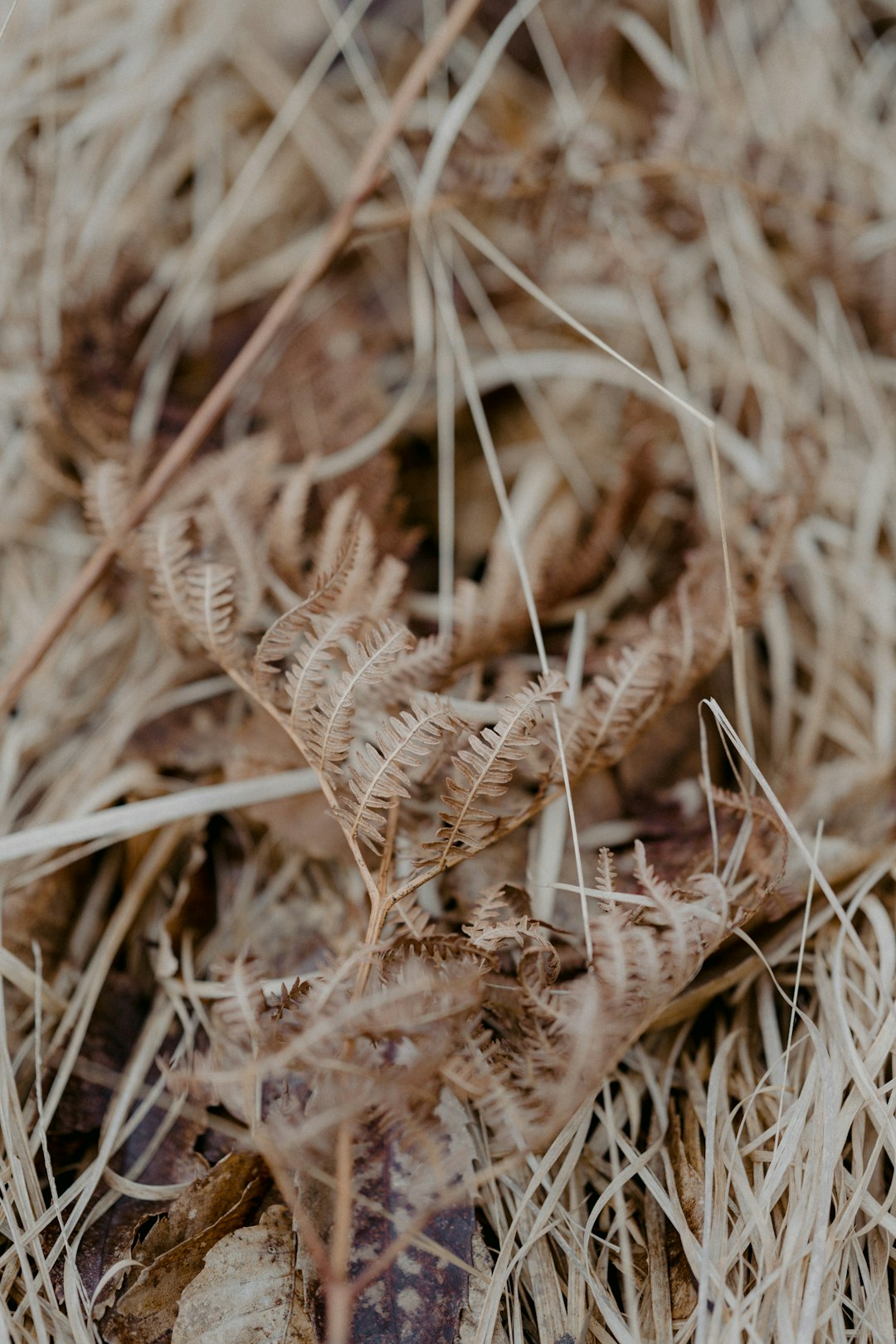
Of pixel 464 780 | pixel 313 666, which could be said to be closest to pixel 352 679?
pixel 313 666

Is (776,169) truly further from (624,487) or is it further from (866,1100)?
(866,1100)

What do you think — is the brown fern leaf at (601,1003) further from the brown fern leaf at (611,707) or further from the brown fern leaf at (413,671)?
the brown fern leaf at (413,671)

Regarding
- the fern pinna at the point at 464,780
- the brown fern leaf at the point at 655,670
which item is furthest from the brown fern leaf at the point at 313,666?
the brown fern leaf at the point at 655,670

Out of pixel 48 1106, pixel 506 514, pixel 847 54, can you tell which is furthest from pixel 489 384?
pixel 48 1106

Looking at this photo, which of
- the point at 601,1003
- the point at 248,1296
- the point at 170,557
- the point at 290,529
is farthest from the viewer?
the point at 290,529

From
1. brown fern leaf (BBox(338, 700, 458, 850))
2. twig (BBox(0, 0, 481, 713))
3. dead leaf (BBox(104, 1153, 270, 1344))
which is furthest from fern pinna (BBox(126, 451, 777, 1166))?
dead leaf (BBox(104, 1153, 270, 1344))

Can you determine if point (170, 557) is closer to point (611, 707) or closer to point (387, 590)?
point (387, 590)
